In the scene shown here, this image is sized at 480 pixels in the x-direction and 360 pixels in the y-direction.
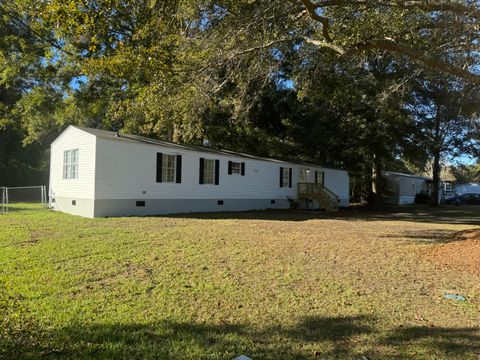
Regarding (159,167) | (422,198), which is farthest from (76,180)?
(422,198)

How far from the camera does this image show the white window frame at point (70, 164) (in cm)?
1791

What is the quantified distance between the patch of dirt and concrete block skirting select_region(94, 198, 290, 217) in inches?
456

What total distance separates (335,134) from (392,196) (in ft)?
56.5

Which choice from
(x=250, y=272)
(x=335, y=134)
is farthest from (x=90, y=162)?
(x=335, y=134)

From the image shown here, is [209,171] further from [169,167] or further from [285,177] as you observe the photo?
[285,177]

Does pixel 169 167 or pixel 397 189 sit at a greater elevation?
pixel 169 167

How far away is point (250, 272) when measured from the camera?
7.17m

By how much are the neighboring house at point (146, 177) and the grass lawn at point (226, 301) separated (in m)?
6.56

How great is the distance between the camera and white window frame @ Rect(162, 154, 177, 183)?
18.7 meters

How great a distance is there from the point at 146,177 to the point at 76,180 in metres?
2.89

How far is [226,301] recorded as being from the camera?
552 centimetres

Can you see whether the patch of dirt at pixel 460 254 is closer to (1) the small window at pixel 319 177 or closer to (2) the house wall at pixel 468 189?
(1) the small window at pixel 319 177

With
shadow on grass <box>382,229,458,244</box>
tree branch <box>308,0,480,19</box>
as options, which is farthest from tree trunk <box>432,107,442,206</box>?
tree branch <box>308,0,480,19</box>

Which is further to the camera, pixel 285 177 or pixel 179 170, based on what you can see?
pixel 285 177
